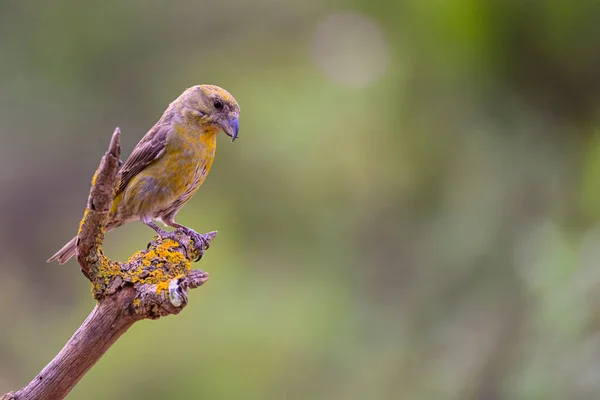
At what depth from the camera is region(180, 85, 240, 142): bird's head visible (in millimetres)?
3428

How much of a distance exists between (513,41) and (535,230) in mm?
1091

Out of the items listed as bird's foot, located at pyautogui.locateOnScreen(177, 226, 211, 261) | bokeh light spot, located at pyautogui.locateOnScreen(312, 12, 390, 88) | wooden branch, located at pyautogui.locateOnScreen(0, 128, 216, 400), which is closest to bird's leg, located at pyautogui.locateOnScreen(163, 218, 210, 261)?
bird's foot, located at pyautogui.locateOnScreen(177, 226, 211, 261)

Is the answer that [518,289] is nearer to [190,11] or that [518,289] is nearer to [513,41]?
[513,41]

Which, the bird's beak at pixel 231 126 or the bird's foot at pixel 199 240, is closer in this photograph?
the bird's foot at pixel 199 240

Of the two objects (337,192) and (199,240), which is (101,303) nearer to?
(199,240)

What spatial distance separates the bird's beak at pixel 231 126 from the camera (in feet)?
11.2

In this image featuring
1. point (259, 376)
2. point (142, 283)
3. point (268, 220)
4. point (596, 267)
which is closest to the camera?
point (142, 283)

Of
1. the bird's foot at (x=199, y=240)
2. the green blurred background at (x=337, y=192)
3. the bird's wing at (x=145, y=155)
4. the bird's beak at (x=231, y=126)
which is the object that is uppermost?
the green blurred background at (x=337, y=192)

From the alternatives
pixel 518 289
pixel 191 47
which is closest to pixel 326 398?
pixel 518 289

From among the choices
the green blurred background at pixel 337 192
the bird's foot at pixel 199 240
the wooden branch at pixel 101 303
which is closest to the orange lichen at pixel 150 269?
the wooden branch at pixel 101 303

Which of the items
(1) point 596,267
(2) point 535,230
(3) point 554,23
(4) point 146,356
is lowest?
(4) point 146,356

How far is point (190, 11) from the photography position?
6340 mm

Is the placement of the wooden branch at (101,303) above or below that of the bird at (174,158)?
below

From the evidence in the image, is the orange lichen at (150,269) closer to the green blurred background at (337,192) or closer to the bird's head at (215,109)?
the bird's head at (215,109)
